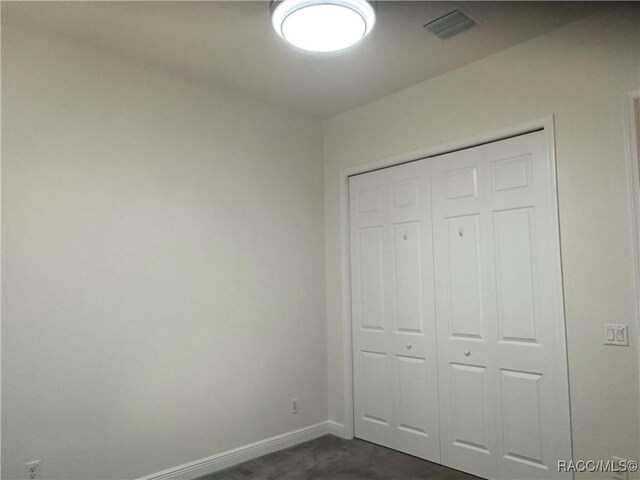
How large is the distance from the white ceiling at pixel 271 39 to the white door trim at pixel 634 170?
0.59 metres

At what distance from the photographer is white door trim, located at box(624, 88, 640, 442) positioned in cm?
247

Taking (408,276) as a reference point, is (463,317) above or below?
below

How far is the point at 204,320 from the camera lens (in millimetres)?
3377

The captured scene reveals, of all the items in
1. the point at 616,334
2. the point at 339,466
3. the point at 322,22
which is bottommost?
the point at 339,466

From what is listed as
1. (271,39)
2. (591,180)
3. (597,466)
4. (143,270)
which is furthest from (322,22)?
(597,466)

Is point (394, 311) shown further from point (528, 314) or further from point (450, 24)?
point (450, 24)

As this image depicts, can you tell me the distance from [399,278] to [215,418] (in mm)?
1747

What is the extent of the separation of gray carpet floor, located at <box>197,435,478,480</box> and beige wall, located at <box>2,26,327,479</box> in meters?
0.23

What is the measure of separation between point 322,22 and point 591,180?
1.76 metres

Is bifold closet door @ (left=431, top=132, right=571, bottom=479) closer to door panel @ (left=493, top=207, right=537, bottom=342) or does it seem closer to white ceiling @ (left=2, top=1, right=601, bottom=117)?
door panel @ (left=493, top=207, right=537, bottom=342)

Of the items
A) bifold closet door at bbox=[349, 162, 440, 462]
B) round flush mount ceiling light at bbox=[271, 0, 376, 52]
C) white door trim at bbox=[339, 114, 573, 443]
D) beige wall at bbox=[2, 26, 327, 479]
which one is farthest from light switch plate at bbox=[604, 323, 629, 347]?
beige wall at bbox=[2, 26, 327, 479]

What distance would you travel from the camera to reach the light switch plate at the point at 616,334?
2492mm

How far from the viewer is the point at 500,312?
3.08 metres

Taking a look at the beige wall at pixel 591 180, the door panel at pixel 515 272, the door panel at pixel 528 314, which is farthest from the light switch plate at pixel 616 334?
the door panel at pixel 515 272
